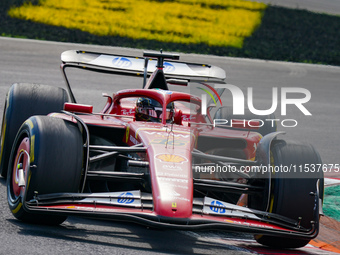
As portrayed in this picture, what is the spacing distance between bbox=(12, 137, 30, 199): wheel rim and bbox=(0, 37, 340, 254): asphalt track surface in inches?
9.0

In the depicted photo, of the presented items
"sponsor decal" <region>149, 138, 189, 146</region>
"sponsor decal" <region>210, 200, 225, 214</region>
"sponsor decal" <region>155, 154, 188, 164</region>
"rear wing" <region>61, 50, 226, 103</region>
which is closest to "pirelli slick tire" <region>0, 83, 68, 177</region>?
"rear wing" <region>61, 50, 226, 103</region>

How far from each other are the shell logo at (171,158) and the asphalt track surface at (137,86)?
614mm

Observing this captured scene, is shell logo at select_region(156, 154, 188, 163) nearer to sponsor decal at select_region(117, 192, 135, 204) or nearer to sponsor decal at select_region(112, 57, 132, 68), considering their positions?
sponsor decal at select_region(117, 192, 135, 204)

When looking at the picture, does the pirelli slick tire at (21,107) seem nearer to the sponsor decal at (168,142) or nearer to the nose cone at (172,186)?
the sponsor decal at (168,142)

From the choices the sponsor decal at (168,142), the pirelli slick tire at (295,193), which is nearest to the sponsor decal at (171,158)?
the sponsor decal at (168,142)

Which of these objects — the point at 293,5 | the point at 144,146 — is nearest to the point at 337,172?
the point at 144,146

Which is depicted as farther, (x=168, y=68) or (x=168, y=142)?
(x=168, y=68)

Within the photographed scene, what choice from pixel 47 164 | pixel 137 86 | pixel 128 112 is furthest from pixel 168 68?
pixel 137 86

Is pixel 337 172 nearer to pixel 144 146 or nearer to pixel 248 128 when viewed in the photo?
pixel 248 128

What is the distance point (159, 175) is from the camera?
5.18 m

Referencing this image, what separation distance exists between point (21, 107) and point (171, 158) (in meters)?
2.19

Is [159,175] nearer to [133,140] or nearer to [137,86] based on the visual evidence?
[133,140]

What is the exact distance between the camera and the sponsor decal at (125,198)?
5004mm

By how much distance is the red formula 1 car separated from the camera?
16.3 ft
